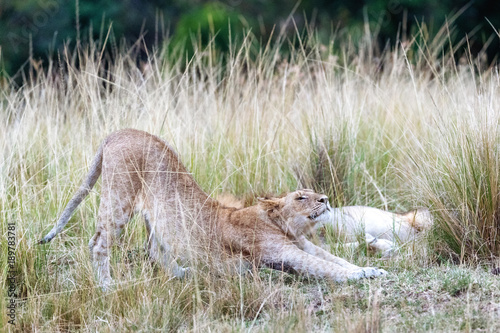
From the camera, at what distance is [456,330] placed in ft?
11.3

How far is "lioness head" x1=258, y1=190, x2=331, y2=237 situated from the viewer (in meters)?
4.50

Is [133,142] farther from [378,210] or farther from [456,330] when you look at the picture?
[456,330]

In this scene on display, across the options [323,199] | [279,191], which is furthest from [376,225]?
[279,191]

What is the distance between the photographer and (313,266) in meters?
4.16

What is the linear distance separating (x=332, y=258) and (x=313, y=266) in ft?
0.95

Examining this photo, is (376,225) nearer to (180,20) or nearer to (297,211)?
(297,211)

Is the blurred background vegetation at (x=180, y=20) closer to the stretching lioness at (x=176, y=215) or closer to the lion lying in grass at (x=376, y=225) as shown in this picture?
the lion lying in grass at (x=376, y=225)

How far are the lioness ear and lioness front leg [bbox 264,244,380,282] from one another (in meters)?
0.32

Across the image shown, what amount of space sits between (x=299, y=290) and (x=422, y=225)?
111cm

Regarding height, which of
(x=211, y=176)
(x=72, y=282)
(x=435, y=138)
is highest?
(x=435, y=138)

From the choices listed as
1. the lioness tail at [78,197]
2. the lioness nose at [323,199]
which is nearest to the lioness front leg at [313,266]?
the lioness nose at [323,199]

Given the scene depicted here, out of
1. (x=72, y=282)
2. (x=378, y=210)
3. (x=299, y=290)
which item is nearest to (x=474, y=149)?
(x=378, y=210)

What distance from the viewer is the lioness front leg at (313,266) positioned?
13.5ft

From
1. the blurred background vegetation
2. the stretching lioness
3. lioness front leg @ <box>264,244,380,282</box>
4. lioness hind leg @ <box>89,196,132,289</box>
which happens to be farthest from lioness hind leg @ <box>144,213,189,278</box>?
the blurred background vegetation
